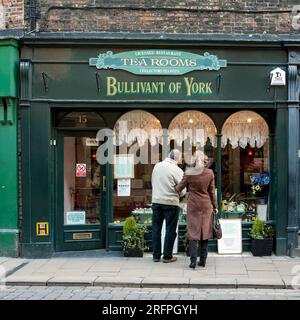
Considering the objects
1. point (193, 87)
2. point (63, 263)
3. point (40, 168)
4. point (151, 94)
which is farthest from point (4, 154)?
point (193, 87)

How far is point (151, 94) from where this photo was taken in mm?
9773

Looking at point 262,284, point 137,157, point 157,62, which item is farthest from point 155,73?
point 262,284

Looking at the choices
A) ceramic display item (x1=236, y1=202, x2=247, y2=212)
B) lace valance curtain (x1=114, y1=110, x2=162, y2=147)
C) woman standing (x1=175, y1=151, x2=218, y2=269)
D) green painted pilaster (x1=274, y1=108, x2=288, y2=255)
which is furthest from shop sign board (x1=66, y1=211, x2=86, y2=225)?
green painted pilaster (x1=274, y1=108, x2=288, y2=255)

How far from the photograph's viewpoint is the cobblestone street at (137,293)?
7.02m

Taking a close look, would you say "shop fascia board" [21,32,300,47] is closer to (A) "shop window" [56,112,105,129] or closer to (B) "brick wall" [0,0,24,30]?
(B) "brick wall" [0,0,24,30]

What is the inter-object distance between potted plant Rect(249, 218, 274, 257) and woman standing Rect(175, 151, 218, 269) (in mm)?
1347

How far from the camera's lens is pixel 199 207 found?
8609mm

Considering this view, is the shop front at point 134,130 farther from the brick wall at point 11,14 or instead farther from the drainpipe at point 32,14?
the brick wall at point 11,14

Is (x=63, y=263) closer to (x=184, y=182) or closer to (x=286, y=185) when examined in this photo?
(x=184, y=182)

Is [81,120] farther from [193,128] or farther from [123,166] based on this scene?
[193,128]

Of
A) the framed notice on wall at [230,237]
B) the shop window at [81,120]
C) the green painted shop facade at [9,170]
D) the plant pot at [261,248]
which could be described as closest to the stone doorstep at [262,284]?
the plant pot at [261,248]

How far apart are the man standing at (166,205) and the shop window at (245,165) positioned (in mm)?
1494

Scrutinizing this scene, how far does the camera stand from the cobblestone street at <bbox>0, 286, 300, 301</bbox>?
702 cm

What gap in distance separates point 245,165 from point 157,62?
8.62 ft
